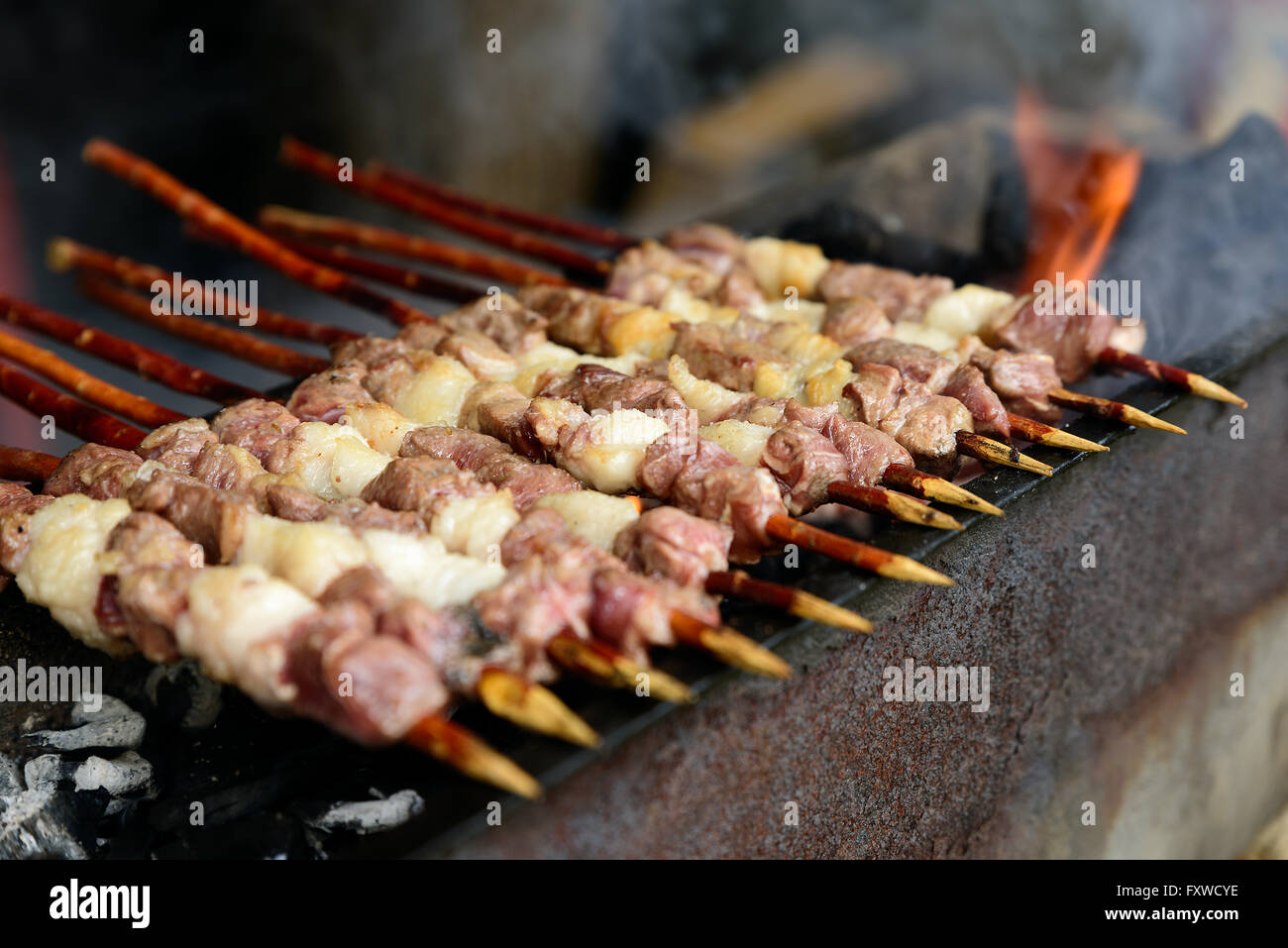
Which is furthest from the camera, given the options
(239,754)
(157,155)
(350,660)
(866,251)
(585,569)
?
(157,155)

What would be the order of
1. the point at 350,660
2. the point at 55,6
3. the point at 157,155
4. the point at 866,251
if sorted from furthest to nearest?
the point at 157,155, the point at 55,6, the point at 866,251, the point at 350,660

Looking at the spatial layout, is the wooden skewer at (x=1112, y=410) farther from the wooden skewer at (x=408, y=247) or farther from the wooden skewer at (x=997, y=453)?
the wooden skewer at (x=408, y=247)

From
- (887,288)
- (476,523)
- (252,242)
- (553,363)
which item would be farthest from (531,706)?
(252,242)

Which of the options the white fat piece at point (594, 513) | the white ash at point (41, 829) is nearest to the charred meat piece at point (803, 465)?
the white fat piece at point (594, 513)

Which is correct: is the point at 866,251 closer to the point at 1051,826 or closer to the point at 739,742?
the point at 1051,826

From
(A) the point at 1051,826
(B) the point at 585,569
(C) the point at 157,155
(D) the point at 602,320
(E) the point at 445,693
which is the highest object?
(C) the point at 157,155

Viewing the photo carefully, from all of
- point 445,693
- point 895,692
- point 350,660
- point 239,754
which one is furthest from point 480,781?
point 895,692
